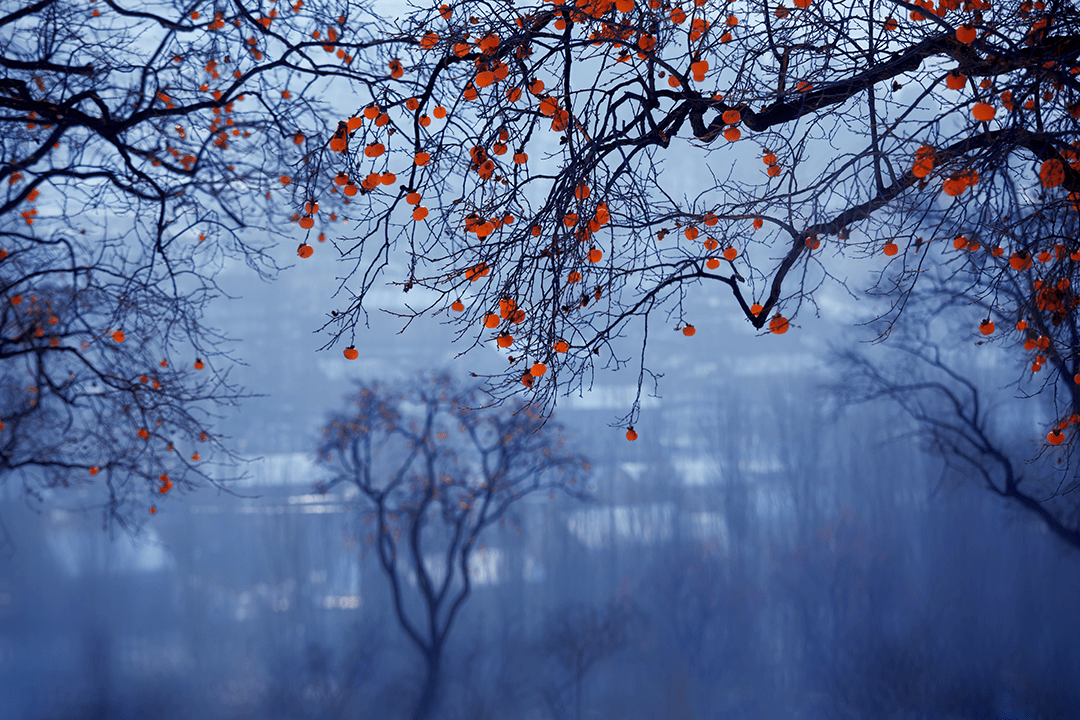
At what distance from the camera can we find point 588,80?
585 cm

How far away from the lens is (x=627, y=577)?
17.6 ft

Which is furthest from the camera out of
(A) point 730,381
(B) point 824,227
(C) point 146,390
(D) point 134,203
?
(A) point 730,381

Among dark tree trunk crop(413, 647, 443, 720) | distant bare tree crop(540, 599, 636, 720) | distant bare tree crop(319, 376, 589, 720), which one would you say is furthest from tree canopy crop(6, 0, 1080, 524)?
distant bare tree crop(540, 599, 636, 720)

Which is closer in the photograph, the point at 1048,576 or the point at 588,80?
the point at 1048,576

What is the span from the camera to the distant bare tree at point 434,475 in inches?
209

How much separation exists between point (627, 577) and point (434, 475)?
1.56 metres

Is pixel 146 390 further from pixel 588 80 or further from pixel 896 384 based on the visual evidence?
pixel 896 384

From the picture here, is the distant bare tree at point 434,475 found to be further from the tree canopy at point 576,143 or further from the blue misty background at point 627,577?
the tree canopy at point 576,143

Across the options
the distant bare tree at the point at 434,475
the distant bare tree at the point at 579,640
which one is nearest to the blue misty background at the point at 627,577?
the distant bare tree at the point at 579,640

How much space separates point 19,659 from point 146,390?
4.19 meters

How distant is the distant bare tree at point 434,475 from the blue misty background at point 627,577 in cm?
14

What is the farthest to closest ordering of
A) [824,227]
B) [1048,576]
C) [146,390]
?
[1048,576] → [146,390] → [824,227]

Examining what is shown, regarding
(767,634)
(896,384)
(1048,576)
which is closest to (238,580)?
(767,634)

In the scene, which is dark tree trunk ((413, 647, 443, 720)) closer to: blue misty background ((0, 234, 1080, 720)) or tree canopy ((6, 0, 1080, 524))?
blue misty background ((0, 234, 1080, 720))
